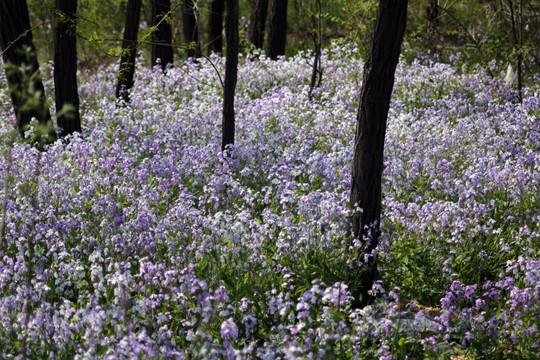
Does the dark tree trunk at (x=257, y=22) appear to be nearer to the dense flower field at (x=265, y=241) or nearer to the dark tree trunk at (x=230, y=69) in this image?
the dense flower field at (x=265, y=241)

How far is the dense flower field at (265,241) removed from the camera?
13.6ft

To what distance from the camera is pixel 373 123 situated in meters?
5.43

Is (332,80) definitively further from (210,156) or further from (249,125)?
(210,156)

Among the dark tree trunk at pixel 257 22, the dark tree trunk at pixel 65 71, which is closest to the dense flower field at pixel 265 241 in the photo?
the dark tree trunk at pixel 65 71

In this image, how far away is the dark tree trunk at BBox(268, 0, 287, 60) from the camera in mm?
14617

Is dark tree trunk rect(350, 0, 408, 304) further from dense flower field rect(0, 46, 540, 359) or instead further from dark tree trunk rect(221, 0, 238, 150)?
dark tree trunk rect(221, 0, 238, 150)

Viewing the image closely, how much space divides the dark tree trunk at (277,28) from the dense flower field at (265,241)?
443 cm

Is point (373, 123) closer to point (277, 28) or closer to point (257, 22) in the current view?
point (277, 28)

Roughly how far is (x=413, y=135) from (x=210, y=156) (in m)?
3.24

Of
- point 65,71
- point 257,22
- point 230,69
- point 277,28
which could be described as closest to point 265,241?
point 230,69

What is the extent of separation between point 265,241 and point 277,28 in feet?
33.7

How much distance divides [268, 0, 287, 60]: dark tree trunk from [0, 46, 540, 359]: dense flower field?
4.43 metres

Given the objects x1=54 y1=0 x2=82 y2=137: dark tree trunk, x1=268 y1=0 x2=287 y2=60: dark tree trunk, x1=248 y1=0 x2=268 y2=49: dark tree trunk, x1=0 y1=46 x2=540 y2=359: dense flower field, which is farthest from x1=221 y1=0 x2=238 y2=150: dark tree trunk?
x1=248 y1=0 x2=268 y2=49: dark tree trunk

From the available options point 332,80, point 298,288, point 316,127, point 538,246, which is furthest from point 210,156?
point 332,80
